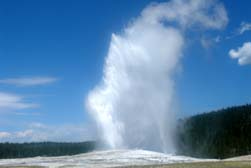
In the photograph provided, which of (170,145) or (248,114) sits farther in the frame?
(248,114)

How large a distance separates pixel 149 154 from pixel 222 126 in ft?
302

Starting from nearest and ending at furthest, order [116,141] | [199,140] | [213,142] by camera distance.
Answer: [116,141] < [213,142] < [199,140]

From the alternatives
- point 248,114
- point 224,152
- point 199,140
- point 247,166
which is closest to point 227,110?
point 248,114

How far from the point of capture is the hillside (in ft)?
474

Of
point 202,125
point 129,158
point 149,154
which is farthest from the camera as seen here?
point 202,125

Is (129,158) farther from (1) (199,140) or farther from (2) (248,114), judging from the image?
Result: (2) (248,114)

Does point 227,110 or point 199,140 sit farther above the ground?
point 227,110

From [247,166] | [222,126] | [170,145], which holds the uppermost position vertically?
[222,126]

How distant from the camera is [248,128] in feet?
539

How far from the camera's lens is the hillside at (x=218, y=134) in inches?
5684

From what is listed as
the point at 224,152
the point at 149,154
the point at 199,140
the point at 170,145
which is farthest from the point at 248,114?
the point at 149,154

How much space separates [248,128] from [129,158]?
91723 mm

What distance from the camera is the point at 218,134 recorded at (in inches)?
6560

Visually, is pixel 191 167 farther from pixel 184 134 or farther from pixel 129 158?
pixel 184 134
